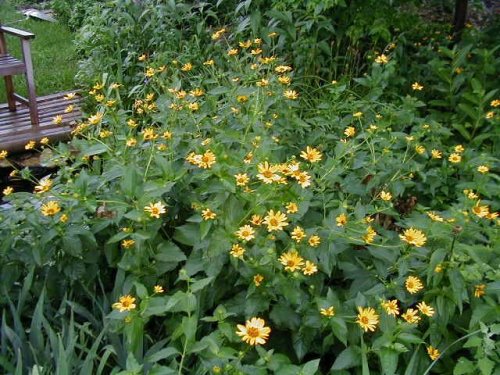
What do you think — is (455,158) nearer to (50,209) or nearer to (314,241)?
(314,241)

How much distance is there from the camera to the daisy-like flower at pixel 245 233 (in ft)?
5.02

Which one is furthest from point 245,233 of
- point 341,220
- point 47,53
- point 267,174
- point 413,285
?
point 47,53

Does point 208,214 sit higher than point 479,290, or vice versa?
point 208,214

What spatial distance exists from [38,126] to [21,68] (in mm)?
413

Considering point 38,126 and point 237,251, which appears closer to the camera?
point 237,251

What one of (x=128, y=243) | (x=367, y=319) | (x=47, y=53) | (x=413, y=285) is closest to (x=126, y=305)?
(x=128, y=243)

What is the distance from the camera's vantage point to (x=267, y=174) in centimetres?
158

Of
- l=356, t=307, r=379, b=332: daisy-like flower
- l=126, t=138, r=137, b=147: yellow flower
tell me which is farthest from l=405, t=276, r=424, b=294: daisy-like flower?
l=126, t=138, r=137, b=147: yellow flower

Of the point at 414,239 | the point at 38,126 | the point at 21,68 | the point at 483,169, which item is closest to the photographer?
the point at 414,239

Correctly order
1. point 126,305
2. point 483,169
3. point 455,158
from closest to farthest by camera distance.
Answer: point 126,305 → point 483,169 → point 455,158

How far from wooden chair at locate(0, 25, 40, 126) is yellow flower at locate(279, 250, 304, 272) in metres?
3.08

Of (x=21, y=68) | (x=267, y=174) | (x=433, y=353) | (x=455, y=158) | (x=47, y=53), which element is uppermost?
(x=267, y=174)

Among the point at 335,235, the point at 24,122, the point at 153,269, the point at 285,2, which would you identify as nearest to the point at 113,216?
the point at 153,269

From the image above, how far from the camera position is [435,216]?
181 cm
